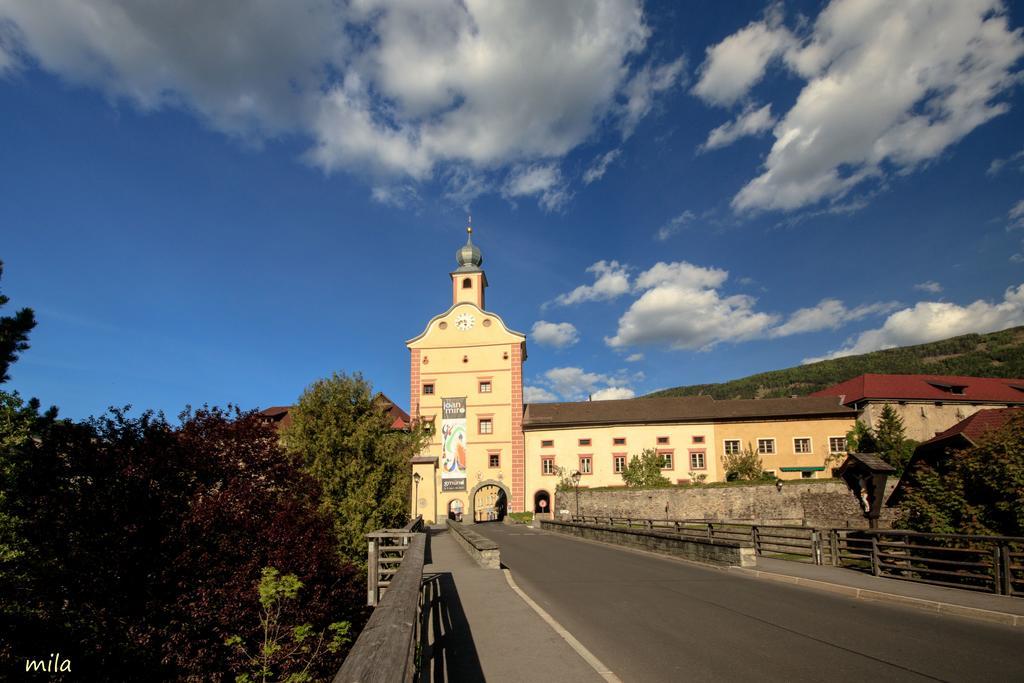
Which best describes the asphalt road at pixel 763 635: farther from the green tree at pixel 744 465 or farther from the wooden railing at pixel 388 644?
the green tree at pixel 744 465

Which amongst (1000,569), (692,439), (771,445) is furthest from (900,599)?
(771,445)

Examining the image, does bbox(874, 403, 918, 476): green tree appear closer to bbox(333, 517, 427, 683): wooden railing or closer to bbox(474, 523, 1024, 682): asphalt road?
bbox(474, 523, 1024, 682): asphalt road

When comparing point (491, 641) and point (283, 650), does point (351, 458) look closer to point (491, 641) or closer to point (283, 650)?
point (283, 650)

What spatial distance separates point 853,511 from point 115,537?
160 ft

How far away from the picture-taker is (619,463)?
Answer: 2176 inches

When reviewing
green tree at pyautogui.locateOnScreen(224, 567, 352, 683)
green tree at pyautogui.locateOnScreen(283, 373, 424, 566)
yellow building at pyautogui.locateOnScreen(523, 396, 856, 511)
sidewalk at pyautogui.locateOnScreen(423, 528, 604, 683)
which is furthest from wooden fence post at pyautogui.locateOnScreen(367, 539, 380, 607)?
yellow building at pyautogui.locateOnScreen(523, 396, 856, 511)

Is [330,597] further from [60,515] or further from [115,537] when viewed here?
[60,515]

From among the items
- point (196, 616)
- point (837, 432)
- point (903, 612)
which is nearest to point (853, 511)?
point (837, 432)

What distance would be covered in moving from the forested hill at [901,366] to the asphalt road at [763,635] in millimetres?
152201

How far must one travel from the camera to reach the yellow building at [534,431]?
54062 millimetres

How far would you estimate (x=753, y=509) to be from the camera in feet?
150

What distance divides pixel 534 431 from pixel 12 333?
44068 millimetres

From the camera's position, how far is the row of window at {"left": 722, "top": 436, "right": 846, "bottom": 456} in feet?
177

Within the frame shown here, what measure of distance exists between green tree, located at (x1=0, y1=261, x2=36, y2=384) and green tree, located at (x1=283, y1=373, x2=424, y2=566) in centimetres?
797
